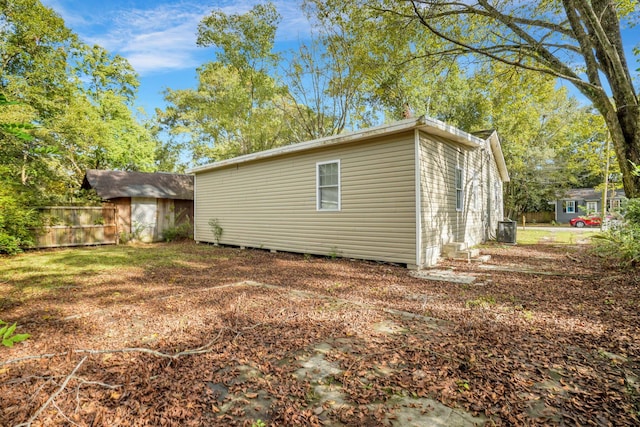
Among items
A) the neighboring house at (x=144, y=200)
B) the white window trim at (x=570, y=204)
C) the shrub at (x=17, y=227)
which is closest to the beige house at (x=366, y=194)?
the neighboring house at (x=144, y=200)

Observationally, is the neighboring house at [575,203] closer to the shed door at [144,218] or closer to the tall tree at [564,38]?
the tall tree at [564,38]

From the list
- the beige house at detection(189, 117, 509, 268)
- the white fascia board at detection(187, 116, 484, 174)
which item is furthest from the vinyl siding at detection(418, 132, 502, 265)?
the white fascia board at detection(187, 116, 484, 174)

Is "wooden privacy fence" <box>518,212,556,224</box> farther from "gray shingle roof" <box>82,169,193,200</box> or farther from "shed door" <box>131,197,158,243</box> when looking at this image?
"shed door" <box>131,197,158,243</box>

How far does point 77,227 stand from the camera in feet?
37.2

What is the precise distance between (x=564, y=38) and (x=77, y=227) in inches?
626

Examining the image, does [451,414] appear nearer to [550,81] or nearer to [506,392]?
[506,392]

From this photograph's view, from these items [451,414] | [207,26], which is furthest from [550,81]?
[207,26]

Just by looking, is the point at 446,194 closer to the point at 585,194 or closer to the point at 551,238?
the point at 551,238

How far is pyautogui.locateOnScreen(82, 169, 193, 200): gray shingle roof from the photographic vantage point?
12844mm

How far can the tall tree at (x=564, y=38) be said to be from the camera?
19.6ft

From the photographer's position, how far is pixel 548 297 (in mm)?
4316

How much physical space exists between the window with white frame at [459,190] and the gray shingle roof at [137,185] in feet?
37.5

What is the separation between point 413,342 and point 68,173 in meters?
20.8

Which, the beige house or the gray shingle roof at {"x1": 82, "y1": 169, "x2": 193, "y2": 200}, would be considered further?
the gray shingle roof at {"x1": 82, "y1": 169, "x2": 193, "y2": 200}
